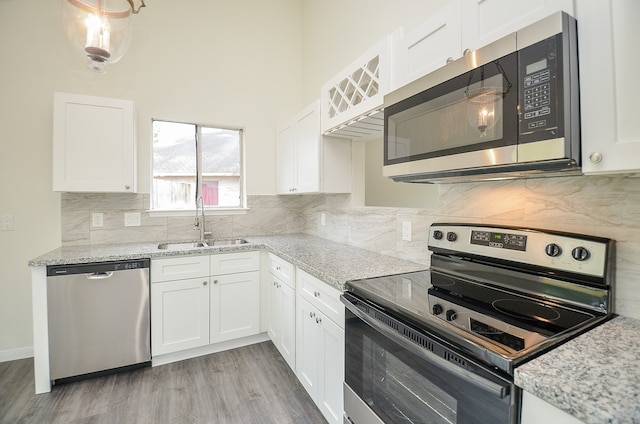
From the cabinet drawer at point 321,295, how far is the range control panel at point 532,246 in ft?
2.00

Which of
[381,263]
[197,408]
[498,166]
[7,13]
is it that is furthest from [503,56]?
[7,13]

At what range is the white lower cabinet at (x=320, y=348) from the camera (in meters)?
1.47

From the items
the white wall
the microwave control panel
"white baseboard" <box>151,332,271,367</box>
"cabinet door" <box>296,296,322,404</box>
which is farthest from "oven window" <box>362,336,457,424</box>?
the white wall

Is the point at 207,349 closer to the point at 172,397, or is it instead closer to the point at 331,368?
the point at 172,397

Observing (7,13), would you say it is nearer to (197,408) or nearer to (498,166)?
(197,408)

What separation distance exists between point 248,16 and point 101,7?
1.98 m

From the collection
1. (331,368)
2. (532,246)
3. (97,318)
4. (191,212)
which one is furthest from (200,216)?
(532,246)

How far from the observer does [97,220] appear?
2604 mm

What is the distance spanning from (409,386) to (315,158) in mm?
1744

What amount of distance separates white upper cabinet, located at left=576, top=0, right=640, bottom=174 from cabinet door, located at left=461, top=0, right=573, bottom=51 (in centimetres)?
9

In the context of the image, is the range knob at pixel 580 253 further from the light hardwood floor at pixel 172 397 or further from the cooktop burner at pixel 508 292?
the light hardwood floor at pixel 172 397

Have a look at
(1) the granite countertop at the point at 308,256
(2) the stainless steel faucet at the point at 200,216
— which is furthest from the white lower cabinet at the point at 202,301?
(2) the stainless steel faucet at the point at 200,216

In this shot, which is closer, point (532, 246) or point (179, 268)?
point (532, 246)

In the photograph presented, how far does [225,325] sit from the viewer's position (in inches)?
99.6
